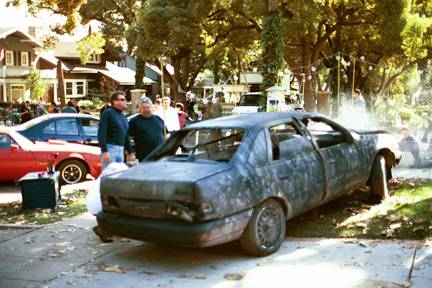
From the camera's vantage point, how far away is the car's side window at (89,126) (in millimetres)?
14327

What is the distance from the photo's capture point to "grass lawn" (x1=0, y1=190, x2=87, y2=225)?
28.3ft

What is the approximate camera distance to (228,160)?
6.38 m

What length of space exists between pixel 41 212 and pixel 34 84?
38.9 m

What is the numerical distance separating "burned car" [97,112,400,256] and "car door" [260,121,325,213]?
0.01m

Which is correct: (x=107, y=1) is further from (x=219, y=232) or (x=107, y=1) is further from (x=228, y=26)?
(x=219, y=232)

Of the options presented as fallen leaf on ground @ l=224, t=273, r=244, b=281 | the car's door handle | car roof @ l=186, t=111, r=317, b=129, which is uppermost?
car roof @ l=186, t=111, r=317, b=129

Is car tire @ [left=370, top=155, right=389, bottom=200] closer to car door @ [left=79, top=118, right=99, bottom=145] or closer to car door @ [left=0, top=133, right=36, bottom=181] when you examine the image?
car door @ [left=0, top=133, right=36, bottom=181]

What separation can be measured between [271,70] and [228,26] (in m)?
12.7

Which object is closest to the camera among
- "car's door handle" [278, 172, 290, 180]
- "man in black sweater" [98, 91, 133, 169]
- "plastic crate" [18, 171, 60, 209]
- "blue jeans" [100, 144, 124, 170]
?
"car's door handle" [278, 172, 290, 180]

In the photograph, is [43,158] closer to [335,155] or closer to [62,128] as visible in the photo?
[62,128]

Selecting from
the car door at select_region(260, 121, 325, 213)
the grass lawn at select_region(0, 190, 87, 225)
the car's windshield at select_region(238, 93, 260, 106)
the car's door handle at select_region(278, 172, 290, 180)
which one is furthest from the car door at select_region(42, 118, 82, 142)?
the car's windshield at select_region(238, 93, 260, 106)

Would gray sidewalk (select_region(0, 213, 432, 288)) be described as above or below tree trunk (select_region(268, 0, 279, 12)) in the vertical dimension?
below

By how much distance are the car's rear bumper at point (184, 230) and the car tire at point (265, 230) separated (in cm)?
12

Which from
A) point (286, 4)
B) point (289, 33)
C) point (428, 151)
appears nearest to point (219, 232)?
point (428, 151)
